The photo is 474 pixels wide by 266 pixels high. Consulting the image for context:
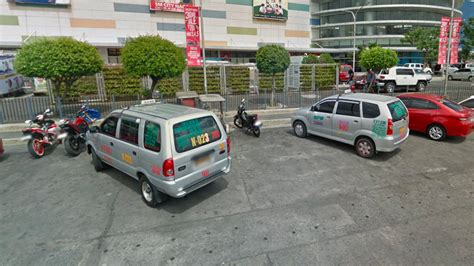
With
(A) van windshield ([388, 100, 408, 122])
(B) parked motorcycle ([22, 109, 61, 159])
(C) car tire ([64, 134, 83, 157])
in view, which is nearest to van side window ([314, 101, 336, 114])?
(A) van windshield ([388, 100, 408, 122])

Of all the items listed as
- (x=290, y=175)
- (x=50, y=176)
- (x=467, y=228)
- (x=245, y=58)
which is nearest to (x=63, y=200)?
(x=50, y=176)

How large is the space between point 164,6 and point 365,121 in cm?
3262

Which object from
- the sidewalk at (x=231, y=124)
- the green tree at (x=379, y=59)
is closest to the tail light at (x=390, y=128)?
the sidewalk at (x=231, y=124)

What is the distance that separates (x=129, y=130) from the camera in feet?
14.8

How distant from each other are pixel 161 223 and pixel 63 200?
2146mm

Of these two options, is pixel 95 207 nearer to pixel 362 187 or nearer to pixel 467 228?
pixel 362 187

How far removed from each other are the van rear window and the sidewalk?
5121 millimetres

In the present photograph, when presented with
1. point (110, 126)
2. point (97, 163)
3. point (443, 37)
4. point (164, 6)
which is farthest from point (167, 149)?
point (164, 6)

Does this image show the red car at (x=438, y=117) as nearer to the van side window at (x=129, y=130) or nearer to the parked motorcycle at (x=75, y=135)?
the van side window at (x=129, y=130)

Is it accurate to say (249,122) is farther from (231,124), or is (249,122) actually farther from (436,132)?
(436,132)

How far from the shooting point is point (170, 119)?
3.97 metres

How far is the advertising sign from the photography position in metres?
31.7

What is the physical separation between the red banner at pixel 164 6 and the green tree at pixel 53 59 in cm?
2412

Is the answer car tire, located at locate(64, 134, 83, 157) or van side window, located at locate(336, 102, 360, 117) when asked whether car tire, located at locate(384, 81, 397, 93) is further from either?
car tire, located at locate(64, 134, 83, 157)
